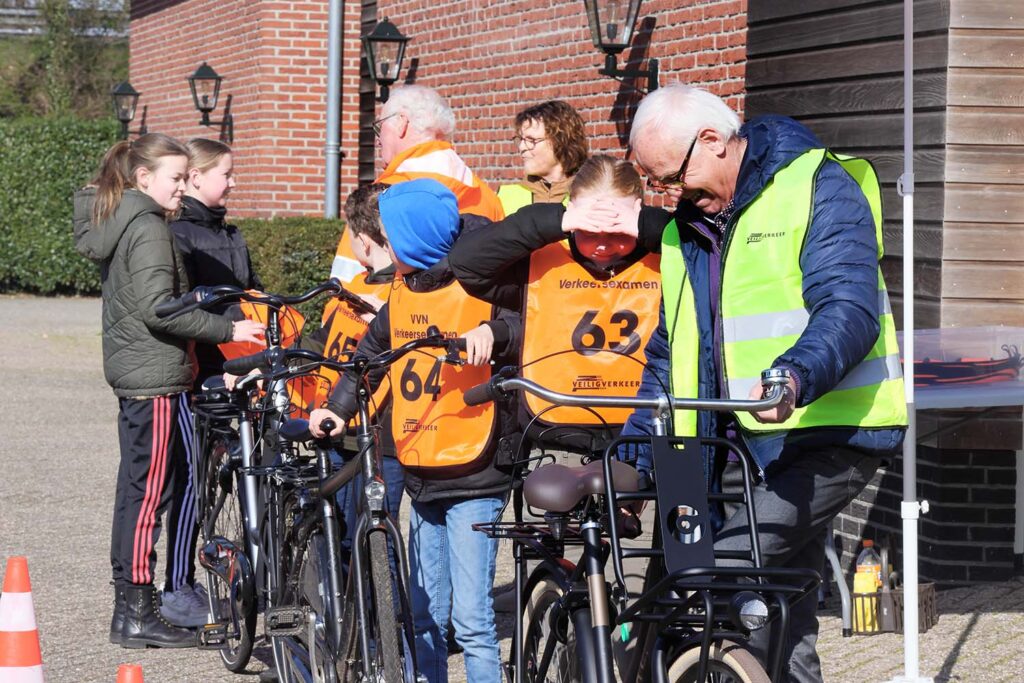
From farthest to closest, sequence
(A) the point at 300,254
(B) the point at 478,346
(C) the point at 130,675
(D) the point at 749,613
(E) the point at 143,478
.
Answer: (A) the point at 300,254
(E) the point at 143,478
(B) the point at 478,346
(C) the point at 130,675
(D) the point at 749,613

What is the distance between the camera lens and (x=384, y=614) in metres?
3.99

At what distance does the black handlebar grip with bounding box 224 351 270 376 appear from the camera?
5.07 meters

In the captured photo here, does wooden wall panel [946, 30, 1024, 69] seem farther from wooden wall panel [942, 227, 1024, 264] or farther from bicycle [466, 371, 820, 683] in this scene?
bicycle [466, 371, 820, 683]

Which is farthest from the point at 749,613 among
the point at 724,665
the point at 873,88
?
the point at 873,88

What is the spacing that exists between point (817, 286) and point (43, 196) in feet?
69.7

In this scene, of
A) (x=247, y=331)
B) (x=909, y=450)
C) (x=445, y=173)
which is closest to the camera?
(x=909, y=450)

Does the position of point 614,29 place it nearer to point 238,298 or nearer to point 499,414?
point 238,298

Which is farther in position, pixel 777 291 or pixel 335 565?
pixel 335 565

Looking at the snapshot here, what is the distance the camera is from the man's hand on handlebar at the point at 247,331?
5727mm

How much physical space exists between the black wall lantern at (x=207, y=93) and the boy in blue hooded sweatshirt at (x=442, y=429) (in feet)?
44.3

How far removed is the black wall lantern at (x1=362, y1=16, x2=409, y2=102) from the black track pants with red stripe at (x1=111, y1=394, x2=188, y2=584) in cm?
689

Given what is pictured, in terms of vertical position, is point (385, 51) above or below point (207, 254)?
above

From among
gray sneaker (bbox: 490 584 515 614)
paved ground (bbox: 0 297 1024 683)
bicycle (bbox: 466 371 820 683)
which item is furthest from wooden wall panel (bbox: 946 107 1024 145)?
bicycle (bbox: 466 371 820 683)

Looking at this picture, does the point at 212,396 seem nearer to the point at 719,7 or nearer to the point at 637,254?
the point at 637,254
